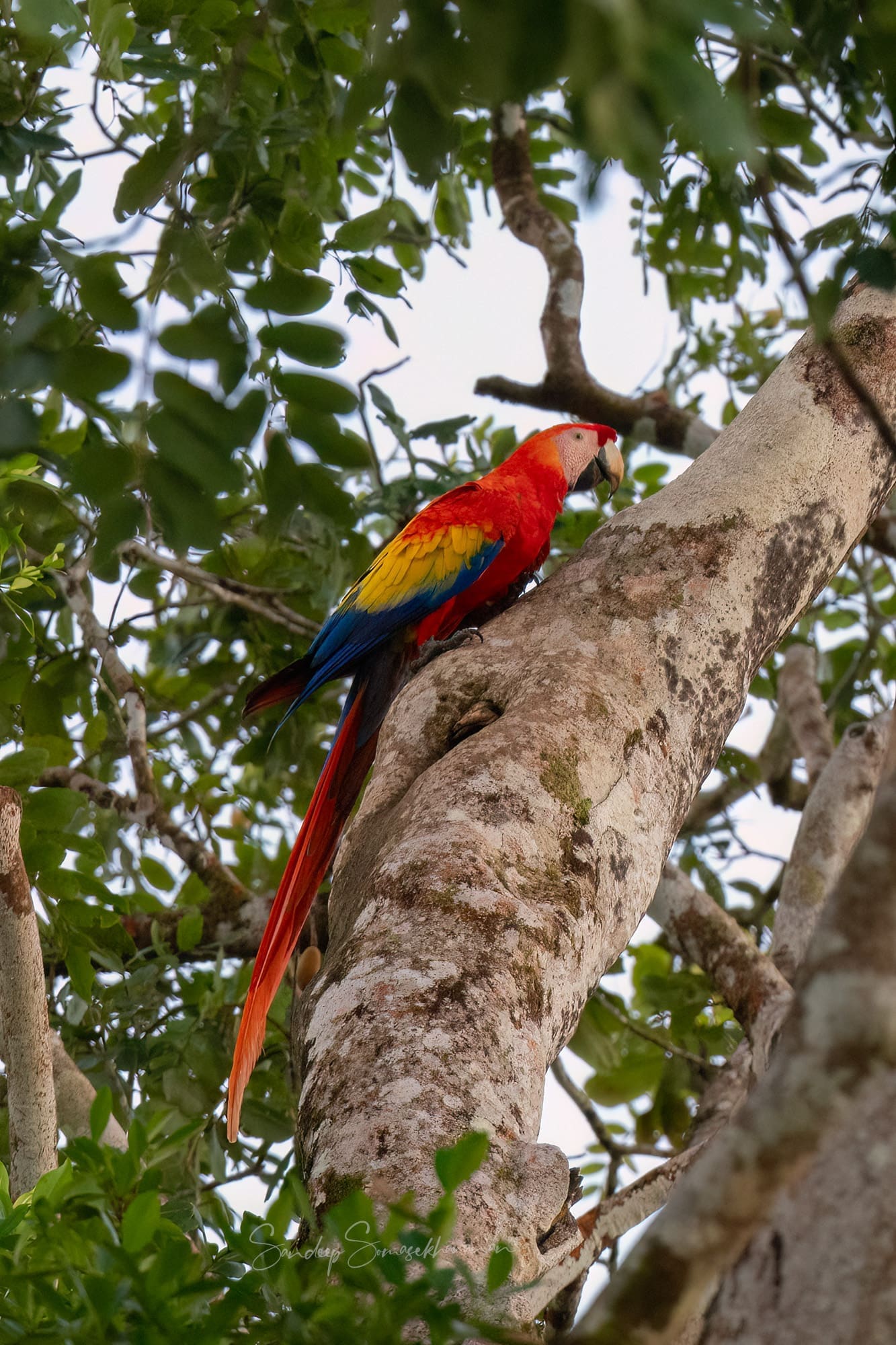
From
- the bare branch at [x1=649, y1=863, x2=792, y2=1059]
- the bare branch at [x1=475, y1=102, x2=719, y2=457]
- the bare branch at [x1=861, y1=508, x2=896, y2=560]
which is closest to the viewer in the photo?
the bare branch at [x1=649, y1=863, x2=792, y2=1059]

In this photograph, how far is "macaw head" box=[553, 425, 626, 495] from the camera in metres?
2.83

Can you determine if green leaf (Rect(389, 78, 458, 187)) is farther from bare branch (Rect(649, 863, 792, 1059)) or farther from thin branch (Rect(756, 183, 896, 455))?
bare branch (Rect(649, 863, 792, 1059))

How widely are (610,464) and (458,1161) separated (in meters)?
2.47

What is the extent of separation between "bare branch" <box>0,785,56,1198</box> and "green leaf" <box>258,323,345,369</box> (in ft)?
2.91

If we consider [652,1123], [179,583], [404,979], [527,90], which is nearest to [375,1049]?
[404,979]

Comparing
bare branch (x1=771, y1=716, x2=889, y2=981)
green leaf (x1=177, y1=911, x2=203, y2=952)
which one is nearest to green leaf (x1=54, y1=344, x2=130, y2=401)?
green leaf (x1=177, y1=911, x2=203, y2=952)

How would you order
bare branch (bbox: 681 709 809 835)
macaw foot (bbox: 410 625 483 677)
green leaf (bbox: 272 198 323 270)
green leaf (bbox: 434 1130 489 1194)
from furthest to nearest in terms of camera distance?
1. bare branch (bbox: 681 709 809 835)
2. macaw foot (bbox: 410 625 483 677)
3. green leaf (bbox: 272 198 323 270)
4. green leaf (bbox: 434 1130 489 1194)

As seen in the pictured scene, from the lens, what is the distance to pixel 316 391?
3.09 ft

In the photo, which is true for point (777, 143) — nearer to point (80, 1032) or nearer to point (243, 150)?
point (243, 150)

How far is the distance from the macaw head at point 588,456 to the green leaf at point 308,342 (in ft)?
6.24

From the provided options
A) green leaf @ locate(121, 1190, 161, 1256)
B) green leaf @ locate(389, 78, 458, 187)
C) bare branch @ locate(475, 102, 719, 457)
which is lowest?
green leaf @ locate(121, 1190, 161, 1256)

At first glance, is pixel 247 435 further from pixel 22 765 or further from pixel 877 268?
pixel 22 765

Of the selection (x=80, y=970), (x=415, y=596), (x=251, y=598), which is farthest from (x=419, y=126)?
(x=251, y=598)

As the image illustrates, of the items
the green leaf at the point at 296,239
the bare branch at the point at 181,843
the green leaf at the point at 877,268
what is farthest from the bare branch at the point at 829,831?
the green leaf at the point at 877,268
